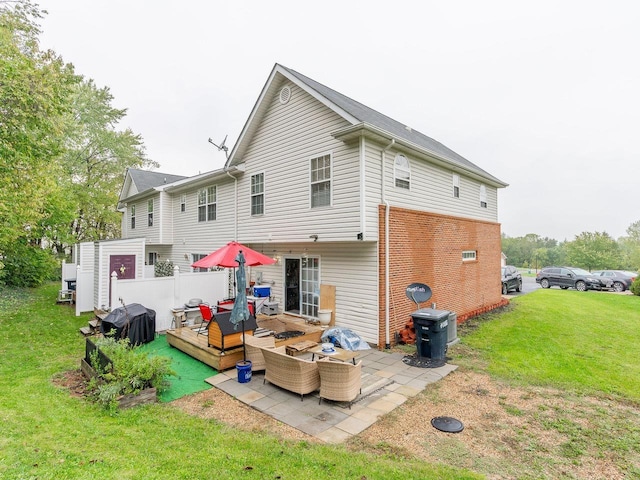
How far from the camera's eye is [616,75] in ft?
48.7

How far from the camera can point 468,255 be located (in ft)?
42.6

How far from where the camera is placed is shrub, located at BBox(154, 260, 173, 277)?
1698cm

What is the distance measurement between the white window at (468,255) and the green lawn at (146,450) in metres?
10.1

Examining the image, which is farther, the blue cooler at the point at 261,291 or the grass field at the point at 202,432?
the blue cooler at the point at 261,291

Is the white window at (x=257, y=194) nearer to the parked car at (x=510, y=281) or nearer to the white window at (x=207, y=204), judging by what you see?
the white window at (x=207, y=204)

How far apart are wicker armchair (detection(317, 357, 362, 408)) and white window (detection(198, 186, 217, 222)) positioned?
1060 cm

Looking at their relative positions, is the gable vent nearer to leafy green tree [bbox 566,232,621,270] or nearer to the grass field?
the grass field

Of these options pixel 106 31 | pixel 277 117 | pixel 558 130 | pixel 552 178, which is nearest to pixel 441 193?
pixel 277 117

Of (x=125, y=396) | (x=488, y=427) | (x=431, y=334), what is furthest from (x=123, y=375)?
(x=431, y=334)

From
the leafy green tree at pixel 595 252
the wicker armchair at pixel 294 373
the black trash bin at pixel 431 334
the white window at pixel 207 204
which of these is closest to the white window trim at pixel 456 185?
the black trash bin at pixel 431 334

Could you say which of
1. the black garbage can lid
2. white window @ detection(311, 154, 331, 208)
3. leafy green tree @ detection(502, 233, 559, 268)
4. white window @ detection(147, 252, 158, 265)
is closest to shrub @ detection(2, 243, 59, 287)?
white window @ detection(147, 252, 158, 265)

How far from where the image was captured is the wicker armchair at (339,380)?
5.10m

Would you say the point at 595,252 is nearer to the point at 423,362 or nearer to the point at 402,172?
the point at 402,172

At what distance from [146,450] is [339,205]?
6654mm
